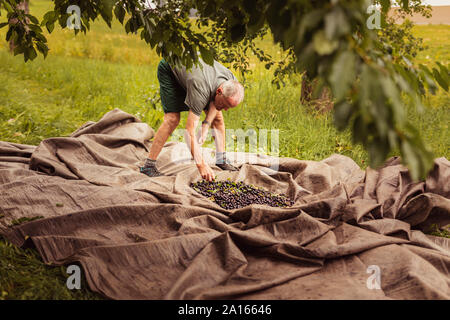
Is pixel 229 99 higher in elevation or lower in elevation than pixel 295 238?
higher

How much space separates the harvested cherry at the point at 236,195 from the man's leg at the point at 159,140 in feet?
1.75

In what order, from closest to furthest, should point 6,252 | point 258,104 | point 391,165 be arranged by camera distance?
point 6,252 → point 391,165 → point 258,104

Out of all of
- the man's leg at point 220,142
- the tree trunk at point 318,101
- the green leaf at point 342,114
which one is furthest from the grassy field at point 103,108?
the green leaf at point 342,114

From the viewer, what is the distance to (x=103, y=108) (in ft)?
20.5

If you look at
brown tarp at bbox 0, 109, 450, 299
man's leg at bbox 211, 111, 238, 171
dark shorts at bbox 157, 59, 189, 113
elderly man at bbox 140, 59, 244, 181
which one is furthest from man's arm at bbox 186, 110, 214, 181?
man's leg at bbox 211, 111, 238, 171

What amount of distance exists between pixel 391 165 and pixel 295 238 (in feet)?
5.53

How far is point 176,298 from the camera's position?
1740mm

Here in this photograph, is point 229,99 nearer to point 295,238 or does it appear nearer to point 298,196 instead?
point 298,196

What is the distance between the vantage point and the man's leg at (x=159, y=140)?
12.1 feet

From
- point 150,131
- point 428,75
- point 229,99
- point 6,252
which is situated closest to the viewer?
point 428,75

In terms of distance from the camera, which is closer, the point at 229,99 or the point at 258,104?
the point at 229,99

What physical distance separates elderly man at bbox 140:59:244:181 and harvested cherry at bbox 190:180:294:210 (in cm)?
12

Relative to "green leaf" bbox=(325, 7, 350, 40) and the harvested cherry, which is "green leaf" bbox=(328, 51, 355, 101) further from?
the harvested cherry
